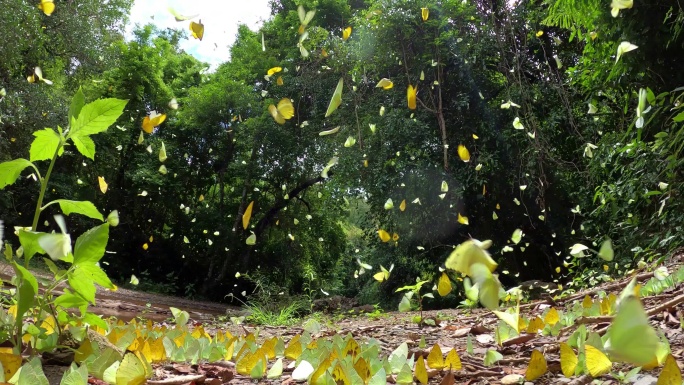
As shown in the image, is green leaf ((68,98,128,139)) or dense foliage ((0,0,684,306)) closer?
green leaf ((68,98,128,139))

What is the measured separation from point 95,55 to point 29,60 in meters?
0.88

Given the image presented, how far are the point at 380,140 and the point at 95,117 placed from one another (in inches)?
222

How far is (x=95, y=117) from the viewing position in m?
0.78

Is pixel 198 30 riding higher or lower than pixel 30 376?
higher

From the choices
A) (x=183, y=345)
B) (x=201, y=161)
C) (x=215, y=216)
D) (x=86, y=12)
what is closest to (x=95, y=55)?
(x=86, y=12)

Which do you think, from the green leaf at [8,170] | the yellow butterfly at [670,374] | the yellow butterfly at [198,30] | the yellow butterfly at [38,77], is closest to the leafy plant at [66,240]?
the green leaf at [8,170]

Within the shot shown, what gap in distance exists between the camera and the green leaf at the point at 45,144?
796 millimetres

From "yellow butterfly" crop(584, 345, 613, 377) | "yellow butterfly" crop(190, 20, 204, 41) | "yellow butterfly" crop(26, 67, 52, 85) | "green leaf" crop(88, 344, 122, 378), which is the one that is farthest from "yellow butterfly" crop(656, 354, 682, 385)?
"yellow butterfly" crop(26, 67, 52, 85)

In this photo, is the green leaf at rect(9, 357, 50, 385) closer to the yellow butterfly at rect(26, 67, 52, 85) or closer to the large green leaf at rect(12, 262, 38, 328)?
the large green leaf at rect(12, 262, 38, 328)

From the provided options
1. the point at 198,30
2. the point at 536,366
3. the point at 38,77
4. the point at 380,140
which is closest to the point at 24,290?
the point at 536,366

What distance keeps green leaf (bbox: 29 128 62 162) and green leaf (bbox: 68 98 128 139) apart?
0.12 ft

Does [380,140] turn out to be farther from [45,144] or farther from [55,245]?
[55,245]

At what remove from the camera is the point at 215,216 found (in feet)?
31.6

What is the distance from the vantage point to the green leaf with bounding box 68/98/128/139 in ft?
2.56
